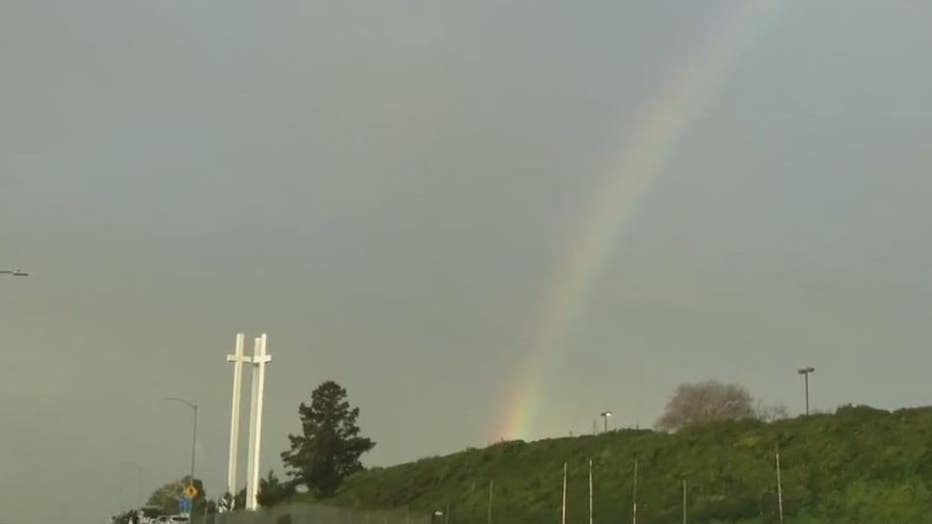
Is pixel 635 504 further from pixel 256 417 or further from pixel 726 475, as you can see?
pixel 256 417

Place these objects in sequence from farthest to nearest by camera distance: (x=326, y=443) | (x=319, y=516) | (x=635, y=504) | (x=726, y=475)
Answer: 1. (x=326, y=443)
2. (x=319, y=516)
3. (x=726, y=475)
4. (x=635, y=504)

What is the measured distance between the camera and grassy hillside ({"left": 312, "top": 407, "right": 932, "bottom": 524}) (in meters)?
31.9

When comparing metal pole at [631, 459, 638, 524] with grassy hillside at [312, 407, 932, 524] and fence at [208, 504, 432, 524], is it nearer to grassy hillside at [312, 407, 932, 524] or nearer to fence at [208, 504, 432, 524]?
grassy hillside at [312, 407, 932, 524]

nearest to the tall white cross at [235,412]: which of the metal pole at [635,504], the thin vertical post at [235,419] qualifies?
the thin vertical post at [235,419]

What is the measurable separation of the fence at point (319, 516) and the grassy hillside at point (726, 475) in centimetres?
332

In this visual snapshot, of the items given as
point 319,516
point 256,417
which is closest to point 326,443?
point 256,417

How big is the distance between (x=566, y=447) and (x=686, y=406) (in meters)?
52.1

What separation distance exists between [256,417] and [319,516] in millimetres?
38005

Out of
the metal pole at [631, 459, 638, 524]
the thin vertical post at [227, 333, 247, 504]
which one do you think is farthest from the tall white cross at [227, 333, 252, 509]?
the metal pole at [631, 459, 638, 524]

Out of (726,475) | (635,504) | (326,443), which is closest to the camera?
(635,504)

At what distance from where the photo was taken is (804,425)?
42188 mm

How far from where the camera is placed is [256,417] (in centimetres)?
8894

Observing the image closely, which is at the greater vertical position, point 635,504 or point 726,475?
point 726,475

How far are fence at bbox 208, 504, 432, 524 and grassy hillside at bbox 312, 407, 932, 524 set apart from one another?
131 inches
